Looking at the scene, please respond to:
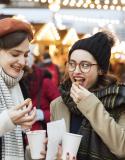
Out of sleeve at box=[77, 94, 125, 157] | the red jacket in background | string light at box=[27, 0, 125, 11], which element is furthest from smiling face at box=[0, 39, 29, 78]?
the red jacket in background

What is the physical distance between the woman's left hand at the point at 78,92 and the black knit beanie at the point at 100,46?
0.79 feet

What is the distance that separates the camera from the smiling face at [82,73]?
115 inches

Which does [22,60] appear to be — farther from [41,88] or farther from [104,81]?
[41,88]

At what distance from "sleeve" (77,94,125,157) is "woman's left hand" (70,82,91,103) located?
0.17 ft

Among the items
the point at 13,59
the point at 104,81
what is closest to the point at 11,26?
the point at 13,59

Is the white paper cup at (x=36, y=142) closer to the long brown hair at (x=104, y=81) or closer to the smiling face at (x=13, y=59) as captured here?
the smiling face at (x=13, y=59)

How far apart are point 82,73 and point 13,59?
514 millimetres

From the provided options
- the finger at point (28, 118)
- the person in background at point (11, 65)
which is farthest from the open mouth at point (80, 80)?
the finger at point (28, 118)

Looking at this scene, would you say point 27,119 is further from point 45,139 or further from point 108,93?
point 108,93

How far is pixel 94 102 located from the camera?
9.20 ft

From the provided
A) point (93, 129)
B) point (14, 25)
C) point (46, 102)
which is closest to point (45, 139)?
point (93, 129)

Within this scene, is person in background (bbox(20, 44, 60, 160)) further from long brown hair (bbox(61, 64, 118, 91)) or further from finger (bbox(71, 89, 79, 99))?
finger (bbox(71, 89, 79, 99))

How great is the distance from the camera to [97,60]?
2.98 meters

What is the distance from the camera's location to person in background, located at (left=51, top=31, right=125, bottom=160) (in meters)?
2.74
